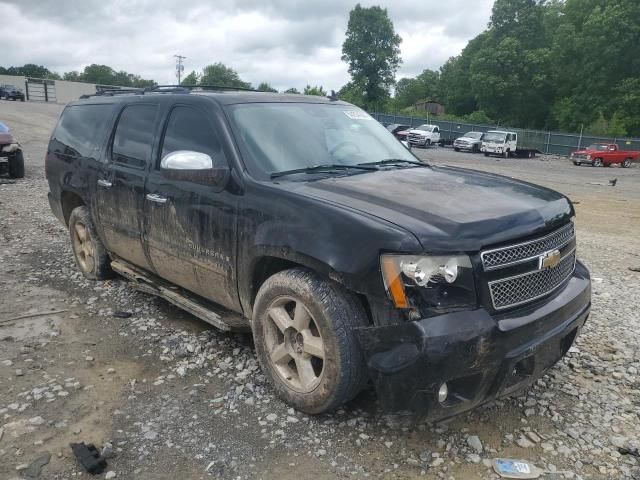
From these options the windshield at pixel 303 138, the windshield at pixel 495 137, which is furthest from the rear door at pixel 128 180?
the windshield at pixel 495 137

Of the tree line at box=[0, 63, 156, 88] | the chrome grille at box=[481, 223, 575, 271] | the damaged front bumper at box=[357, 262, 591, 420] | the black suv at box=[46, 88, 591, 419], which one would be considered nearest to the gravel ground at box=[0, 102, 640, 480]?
the damaged front bumper at box=[357, 262, 591, 420]

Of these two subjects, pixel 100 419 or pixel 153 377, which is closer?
pixel 100 419

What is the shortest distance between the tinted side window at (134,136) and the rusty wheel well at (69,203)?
3.63 ft

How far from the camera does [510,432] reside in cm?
308

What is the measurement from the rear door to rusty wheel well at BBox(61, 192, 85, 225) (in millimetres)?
741

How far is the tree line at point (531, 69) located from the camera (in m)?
45.9

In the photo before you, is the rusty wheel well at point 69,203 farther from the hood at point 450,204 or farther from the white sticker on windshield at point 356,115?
the hood at point 450,204

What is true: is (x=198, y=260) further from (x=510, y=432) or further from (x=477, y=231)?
(x=510, y=432)

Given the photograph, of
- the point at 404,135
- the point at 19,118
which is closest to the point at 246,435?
the point at 19,118

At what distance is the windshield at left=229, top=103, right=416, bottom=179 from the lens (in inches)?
140

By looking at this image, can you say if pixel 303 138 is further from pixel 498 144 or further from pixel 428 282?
pixel 498 144

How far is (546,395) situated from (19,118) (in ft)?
116

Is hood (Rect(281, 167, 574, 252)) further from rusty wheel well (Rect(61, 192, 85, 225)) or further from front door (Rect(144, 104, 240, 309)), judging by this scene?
rusty wheel well (Rect(61, 192, 85, 225))

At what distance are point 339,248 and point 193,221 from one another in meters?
1.38
